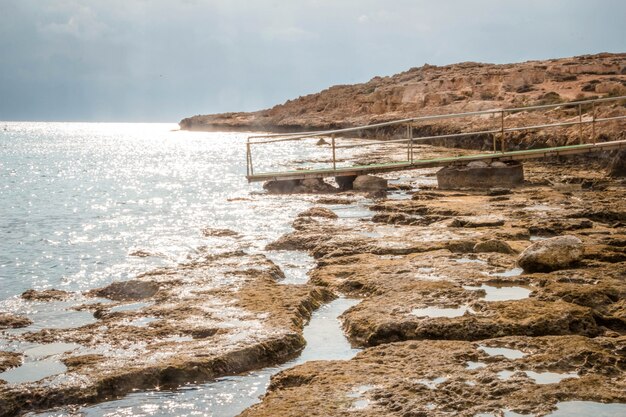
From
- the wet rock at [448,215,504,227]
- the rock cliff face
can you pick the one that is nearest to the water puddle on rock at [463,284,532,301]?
the wet rock at [448,215,504,227]

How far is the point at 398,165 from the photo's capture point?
2178cm

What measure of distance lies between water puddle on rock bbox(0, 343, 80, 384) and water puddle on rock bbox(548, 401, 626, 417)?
4386 mm

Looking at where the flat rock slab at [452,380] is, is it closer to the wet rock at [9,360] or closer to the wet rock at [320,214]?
the wet rock at [9,360]

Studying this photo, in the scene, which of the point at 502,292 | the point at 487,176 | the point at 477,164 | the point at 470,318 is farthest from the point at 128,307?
the point at 477,164

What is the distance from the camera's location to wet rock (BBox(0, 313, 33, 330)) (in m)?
8.95

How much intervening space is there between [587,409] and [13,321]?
6.70 metres

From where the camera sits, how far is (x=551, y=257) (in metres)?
9.84

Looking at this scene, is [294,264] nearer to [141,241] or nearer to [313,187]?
[141,241]

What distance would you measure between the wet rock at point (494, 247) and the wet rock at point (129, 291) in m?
4.83

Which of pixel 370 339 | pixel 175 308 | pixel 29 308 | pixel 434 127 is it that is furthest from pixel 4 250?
pixel 434 127

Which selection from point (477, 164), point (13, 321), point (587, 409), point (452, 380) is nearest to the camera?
point (587, 409)

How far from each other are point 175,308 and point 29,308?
8.83 ft

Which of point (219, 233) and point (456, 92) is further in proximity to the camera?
point (456, 92)

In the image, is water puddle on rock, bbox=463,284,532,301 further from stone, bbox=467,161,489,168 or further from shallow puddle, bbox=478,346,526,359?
stone, bbox=467,161,489,168
